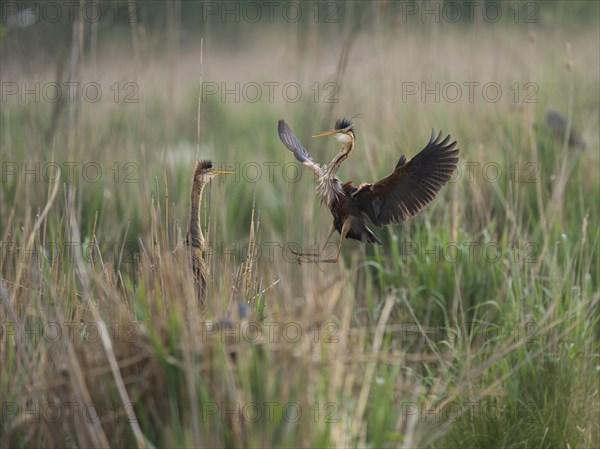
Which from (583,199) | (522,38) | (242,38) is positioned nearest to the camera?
(583,199)

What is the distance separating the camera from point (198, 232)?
12.7 feet

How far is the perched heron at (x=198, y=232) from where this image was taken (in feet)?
12.2

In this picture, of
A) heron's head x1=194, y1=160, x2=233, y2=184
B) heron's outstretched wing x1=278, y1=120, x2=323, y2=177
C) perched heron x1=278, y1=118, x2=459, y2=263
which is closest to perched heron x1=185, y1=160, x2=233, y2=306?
heron's head x1=194, y1=160, x2=233, y2=184

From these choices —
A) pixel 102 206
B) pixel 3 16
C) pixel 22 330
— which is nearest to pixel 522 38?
pixel 3 16

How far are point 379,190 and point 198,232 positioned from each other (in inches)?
27.5

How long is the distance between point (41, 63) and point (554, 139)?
10.6 feet

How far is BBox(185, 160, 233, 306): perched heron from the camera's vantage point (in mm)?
3728

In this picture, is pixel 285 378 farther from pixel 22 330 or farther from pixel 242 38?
pixel 242 38

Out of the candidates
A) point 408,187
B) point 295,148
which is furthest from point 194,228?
point 408,187

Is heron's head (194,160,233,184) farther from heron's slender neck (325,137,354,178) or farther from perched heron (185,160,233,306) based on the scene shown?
heron's slender neck (325,137,354,178)

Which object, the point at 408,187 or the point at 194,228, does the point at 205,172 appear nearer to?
the point at 194,228

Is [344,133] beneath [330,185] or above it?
above

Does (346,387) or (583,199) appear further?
(583,199)

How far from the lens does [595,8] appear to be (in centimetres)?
1123
